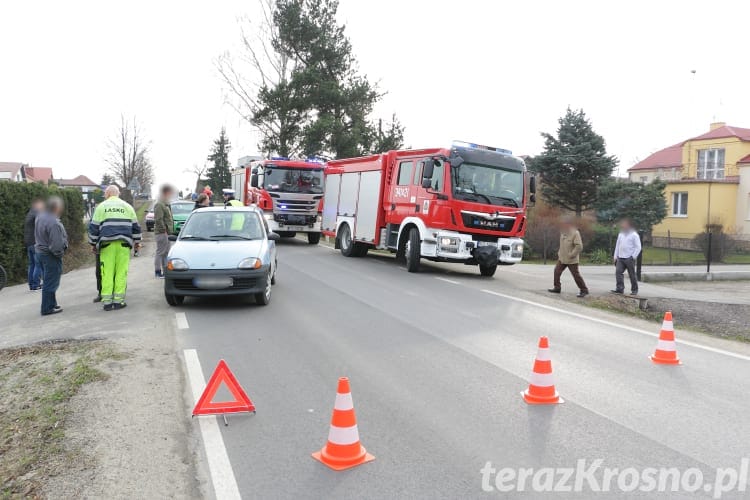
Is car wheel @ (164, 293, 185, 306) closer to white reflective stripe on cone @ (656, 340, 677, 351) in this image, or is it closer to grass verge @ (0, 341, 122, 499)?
grass verge @ (0, 341, 122, 499)

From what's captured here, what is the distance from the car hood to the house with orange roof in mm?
26759

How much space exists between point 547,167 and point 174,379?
94.6 feet

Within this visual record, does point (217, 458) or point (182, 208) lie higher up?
point (182, 208)

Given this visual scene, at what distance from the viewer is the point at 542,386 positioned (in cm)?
537

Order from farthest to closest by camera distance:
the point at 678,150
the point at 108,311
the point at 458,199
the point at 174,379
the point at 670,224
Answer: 1. the point at 678,150
2. the point at 670,224
3. the point at 458,199
4. the point at 108,311
5. the point at 174,379

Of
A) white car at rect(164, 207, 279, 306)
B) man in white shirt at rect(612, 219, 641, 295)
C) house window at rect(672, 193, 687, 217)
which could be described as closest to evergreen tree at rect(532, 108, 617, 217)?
house window at rect(672, 193, 687, 217)

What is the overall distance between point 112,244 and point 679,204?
3639 centimetres

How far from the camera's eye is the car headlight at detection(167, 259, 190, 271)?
9234 millimetres

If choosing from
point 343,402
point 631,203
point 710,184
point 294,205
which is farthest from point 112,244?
point 710,184

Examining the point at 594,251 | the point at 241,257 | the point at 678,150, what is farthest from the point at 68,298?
the point at 678,150

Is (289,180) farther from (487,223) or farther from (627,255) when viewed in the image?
(627,255)

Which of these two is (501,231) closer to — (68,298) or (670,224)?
(68,298)

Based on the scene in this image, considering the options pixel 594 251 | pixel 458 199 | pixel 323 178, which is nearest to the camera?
pixel 458 199

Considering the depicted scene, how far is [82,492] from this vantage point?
3.60m
